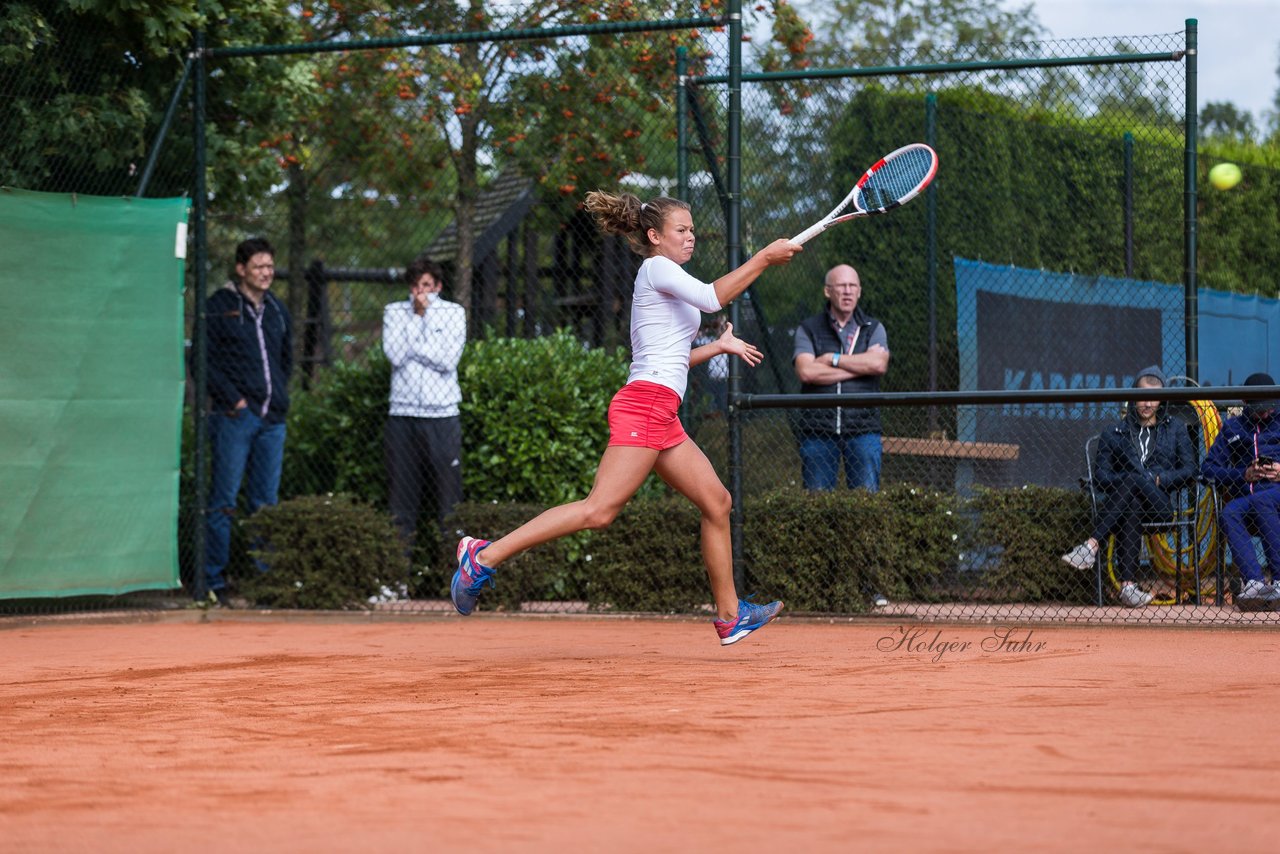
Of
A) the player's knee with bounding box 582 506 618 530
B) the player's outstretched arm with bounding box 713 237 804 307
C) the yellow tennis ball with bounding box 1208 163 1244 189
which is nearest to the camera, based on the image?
the player's outstretched arm with bounding box 713 237 804 307

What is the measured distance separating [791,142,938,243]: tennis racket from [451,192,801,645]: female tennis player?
2.60 feet

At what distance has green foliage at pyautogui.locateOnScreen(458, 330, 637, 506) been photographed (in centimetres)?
959

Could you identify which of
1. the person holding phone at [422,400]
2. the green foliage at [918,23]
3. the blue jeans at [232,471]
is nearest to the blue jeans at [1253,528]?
the person holding phone at [422,400]

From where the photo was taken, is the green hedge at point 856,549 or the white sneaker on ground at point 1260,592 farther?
the green hedge at point 856,549

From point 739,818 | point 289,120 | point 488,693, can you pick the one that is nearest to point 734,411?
point 488,693

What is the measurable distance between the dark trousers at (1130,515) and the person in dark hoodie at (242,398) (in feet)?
15.7

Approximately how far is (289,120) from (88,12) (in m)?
1.67

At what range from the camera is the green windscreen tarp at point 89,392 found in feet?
27.3

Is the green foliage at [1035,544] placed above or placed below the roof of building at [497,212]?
below

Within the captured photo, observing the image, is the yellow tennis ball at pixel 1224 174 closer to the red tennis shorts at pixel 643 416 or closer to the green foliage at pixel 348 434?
the green foliage at pixel 348 434

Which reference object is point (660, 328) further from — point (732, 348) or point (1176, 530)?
point (1176, 530)

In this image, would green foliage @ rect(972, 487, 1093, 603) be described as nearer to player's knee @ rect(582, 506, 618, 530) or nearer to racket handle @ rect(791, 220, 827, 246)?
racket handle @ rect(791, 220, 827, 246)

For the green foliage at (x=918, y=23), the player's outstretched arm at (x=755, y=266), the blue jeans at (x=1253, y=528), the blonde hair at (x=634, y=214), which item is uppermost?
the green foliage at (x=918, y=23)

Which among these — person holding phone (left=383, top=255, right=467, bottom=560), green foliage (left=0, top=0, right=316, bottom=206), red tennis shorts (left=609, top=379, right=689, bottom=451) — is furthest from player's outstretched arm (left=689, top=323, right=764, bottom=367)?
green foliage (left=0, top=0, right=316, bottom=206)
